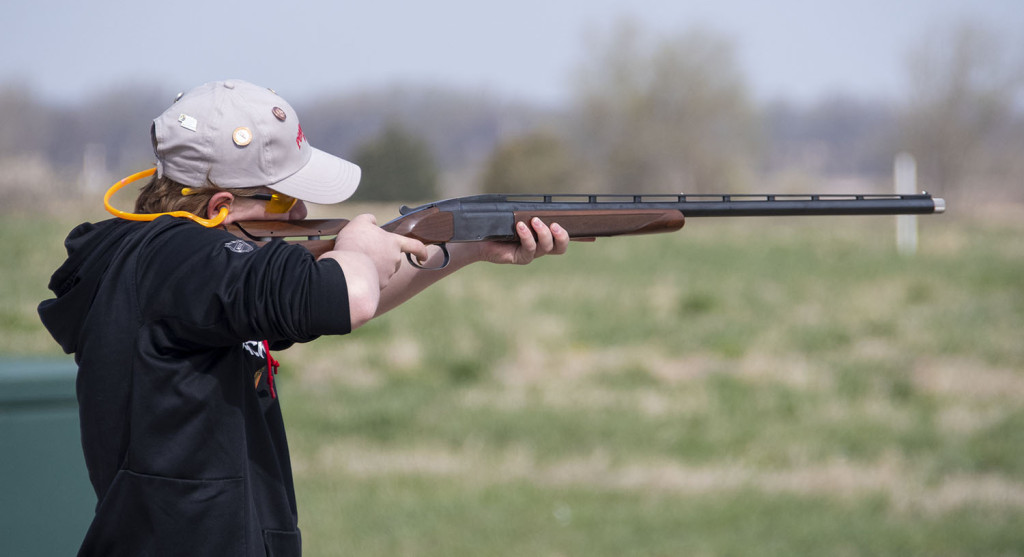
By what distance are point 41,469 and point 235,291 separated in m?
2.03

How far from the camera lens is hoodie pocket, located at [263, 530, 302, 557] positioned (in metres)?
2.28

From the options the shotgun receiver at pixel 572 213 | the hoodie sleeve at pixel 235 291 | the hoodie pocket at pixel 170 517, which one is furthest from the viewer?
the shotgun receiver at pixel 572 213

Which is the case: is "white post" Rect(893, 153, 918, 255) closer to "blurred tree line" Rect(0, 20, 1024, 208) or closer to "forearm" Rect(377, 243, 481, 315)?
"blurred tree line" Rect(0, 20, 1024, 208)

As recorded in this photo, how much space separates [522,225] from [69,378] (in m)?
1.84

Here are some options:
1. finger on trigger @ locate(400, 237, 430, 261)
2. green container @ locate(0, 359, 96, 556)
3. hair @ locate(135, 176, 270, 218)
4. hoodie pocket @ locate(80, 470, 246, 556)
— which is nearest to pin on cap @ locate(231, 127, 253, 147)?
hair @ locate(135, 176, 270, 218)

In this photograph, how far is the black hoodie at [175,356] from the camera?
201 centimetres

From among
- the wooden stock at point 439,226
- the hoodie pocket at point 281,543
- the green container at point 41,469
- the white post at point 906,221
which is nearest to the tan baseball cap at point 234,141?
the wooden stock at point 439,226

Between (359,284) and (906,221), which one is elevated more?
(906,221)

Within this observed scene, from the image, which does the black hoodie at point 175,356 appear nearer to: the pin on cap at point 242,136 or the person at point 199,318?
the person at point 199,318

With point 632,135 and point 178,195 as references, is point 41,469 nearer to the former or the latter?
point 178,195

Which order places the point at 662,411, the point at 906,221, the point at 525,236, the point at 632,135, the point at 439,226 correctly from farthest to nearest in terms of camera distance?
the point at 632,135, the point at 906,221, the point at 662,411, the point at 525,236, the point at 439,226

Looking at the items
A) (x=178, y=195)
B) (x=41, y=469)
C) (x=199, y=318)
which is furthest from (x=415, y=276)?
(x=41, y=469)

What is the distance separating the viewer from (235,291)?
198 centimetres

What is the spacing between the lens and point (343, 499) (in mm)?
6738
